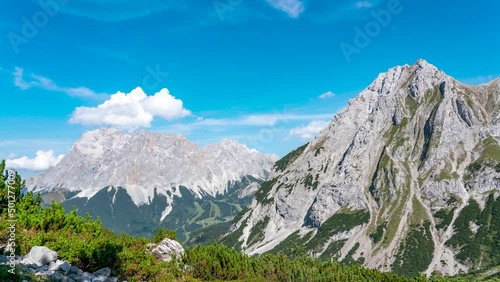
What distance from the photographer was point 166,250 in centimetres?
7069

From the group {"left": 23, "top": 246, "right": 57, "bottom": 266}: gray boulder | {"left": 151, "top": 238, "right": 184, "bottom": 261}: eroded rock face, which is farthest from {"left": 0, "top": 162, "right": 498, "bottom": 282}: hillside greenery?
{"left": 23, "top": 246, "right": 57, "bottom": 266}: gray boulder

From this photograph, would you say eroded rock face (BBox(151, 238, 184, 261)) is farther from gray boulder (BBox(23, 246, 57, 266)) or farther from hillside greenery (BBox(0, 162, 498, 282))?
gray boulder (BBox(23, 246, 57, 266))

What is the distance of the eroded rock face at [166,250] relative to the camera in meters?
68.2

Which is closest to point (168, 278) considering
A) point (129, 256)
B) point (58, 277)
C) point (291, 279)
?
point (129, 256)

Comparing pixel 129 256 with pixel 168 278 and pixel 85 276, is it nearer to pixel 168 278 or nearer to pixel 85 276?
pixel 168 278

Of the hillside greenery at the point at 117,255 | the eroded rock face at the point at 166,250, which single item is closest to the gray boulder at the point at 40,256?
the hillside greenery at the point at 117,255

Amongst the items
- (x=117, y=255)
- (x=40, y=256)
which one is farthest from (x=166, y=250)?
(x=40, y=256)

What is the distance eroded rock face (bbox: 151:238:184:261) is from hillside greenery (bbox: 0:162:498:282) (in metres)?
1.79

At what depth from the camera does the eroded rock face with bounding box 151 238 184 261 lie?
2685 inches

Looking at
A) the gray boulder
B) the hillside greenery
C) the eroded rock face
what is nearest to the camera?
the gray boulder

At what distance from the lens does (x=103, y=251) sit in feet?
141

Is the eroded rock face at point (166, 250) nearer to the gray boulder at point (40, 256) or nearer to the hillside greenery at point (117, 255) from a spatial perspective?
the hillside greenery at point (117, 255)

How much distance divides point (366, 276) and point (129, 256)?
8149cm

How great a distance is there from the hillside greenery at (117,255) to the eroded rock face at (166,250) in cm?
179
